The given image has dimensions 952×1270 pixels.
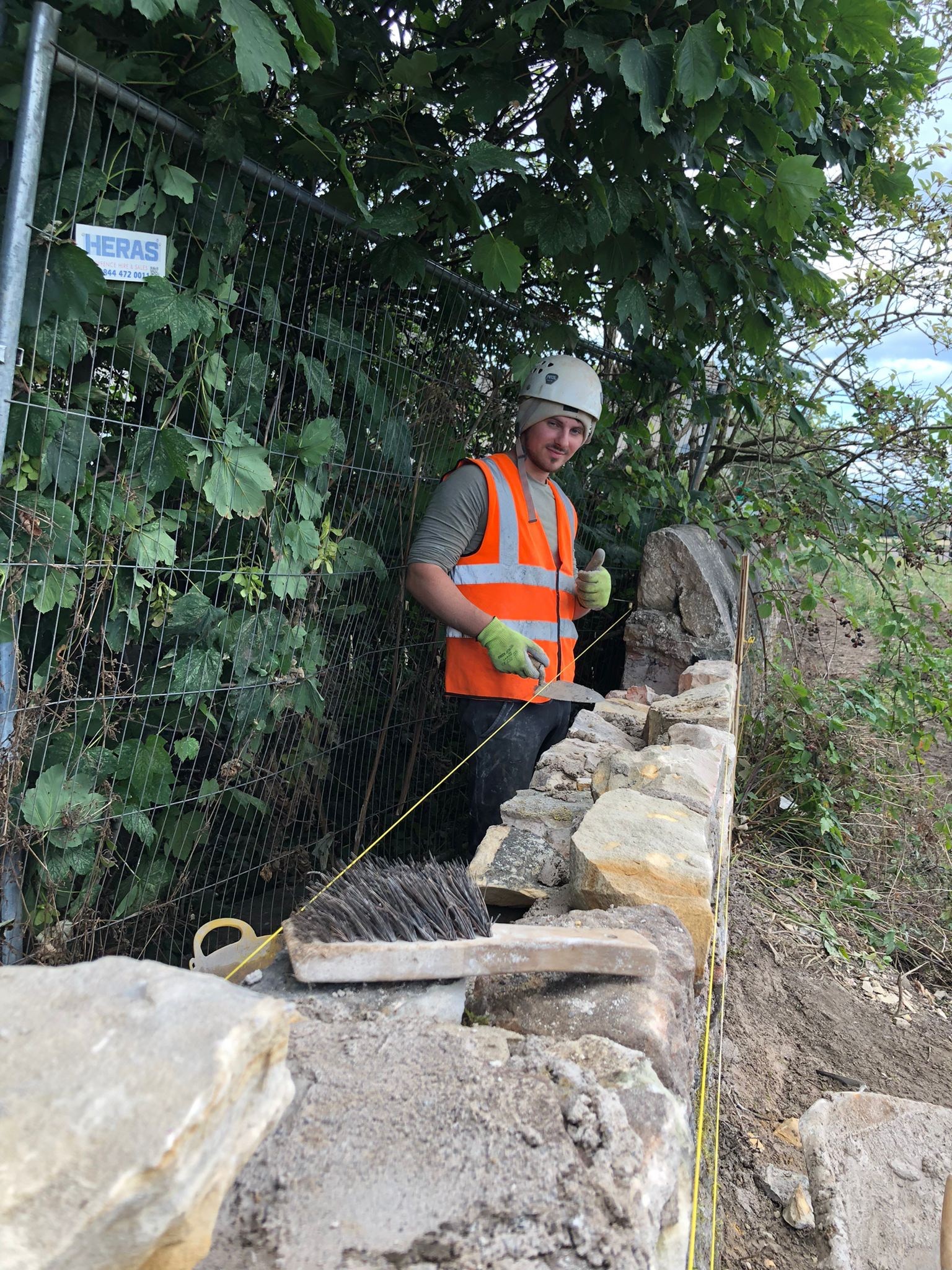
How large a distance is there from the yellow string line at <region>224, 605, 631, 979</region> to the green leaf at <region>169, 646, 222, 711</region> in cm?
72

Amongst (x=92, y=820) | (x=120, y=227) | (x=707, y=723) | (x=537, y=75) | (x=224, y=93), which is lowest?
(x=92, y=820)

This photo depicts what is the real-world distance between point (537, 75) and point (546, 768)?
2.39m

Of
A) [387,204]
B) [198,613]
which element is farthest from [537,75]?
[198,613]

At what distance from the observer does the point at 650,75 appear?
8.43 ft

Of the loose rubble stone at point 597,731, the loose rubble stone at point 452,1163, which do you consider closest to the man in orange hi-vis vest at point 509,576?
the loose rubble stone at point 597,731

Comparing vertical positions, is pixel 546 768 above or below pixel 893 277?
below

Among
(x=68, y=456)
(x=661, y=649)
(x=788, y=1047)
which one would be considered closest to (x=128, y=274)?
(x=68, y=456)

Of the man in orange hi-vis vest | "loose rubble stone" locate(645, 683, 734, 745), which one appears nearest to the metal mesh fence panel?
the man in orange hi-vis vest

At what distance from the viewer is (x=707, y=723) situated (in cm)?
361

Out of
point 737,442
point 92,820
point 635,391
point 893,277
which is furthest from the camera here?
point 737,442

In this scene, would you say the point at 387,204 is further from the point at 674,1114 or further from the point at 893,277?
the point at 893,277

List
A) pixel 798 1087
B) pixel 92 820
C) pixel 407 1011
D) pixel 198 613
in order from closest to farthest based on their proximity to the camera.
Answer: pixel 407 1011 < pixel 92 820 < pixel 198 613 < pixel 798 1087

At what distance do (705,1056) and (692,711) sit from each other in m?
2.09

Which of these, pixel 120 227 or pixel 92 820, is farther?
pixel 92 820
